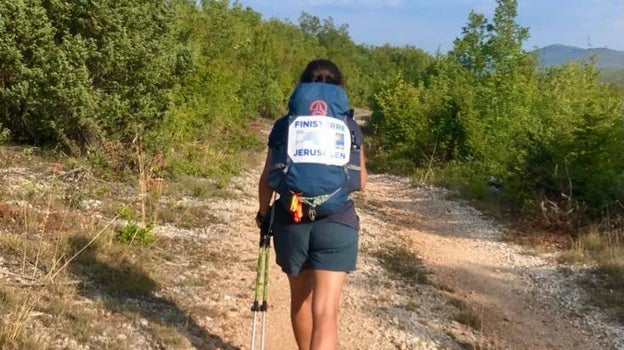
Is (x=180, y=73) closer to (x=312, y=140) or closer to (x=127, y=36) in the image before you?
(x=127, y=36)

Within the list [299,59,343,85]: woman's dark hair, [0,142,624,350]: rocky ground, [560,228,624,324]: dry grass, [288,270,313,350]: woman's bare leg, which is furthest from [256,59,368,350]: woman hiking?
[560,228,624,324]: dry grass

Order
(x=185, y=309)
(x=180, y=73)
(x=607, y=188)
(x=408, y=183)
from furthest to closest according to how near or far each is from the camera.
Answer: (x=408, y=183)
(x=180, y=73)
(x=607, y=188)
(x=185, y=309)

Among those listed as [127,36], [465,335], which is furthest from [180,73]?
[465,335]

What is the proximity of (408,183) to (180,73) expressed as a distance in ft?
19.8

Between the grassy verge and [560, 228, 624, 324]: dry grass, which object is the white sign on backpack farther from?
[560, 228, 624, 324]: dry grass

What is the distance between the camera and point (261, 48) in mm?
32000

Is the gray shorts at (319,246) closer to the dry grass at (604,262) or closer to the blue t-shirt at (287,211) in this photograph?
the blue t-shirt at (287,211)

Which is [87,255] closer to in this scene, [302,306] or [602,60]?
[302,306]

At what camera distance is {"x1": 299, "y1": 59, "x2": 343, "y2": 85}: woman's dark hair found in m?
3.70

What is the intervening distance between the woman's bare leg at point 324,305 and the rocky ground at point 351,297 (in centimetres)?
136

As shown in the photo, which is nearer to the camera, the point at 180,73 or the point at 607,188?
the point at 607,188

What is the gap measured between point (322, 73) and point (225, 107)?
13907 millimetres

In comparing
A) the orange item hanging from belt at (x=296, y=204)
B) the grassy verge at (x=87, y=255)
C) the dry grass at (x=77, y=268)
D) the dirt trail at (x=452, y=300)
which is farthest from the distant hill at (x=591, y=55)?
the orange item hanging from belt at (x=296, y=204)

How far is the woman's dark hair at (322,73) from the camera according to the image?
3.70m
